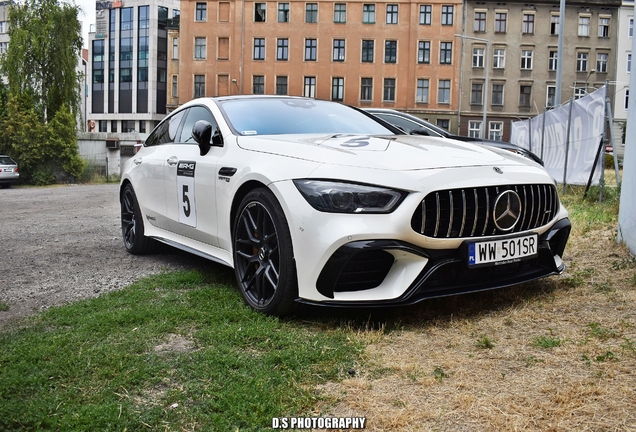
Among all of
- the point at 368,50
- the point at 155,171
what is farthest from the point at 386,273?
the point at 368,50

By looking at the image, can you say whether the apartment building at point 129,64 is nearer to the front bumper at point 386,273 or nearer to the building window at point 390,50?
the building window at point 390,50

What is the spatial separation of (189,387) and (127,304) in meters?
1.72

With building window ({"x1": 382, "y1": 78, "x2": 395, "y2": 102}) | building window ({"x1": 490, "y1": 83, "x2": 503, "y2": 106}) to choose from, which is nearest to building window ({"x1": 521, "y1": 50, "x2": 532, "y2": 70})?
building window ({"x1": 490, "y1": 83, "x2": 503, "y2": 106})

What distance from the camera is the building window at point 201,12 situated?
57156 millimetres

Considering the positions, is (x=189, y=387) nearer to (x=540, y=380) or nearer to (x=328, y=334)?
(x=328, y=334)

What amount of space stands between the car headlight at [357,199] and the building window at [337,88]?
53.6 m

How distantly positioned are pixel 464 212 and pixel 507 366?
938 mm

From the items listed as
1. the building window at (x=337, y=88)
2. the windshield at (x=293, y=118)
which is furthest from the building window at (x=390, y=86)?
the windshield at (x=293, y=118)

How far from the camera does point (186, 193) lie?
16.8 feet

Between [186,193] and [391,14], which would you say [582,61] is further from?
[186,193]

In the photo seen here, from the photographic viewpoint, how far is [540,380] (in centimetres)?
283

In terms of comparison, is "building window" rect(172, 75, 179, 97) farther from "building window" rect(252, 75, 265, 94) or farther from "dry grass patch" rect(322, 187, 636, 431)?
"dry grass patch" rect(322, 187, 636, 431)

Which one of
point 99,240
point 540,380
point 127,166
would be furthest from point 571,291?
point 99,240

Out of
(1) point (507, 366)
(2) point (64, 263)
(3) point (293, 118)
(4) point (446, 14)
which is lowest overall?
(2) point (64, 263)
